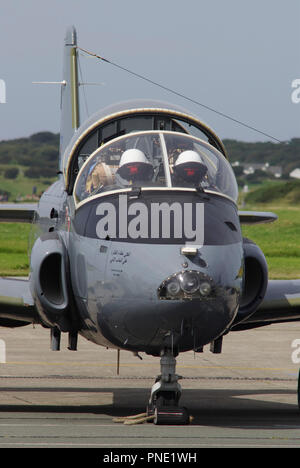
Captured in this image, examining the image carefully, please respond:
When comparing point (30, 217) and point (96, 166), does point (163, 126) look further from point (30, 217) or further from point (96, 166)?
point (30, 217)

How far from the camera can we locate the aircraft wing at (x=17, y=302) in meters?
13.7

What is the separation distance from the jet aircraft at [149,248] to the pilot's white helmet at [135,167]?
14 millimetres

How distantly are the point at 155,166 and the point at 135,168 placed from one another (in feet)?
0.85

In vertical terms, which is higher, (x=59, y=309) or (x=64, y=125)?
(x=64, y=125)

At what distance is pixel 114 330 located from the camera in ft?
36.4

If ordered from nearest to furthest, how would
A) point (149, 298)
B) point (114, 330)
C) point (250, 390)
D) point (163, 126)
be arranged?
point (149, 298), point (114, 330), point (163, 126), point (250, 390)

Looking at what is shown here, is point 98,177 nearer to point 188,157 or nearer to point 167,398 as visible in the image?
point 188,157

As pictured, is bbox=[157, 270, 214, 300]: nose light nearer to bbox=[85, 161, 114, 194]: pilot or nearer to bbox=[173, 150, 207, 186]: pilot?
bbox=[173, 150, 207, 186]: pilot

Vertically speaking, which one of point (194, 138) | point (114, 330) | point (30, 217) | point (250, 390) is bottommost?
point (250, 390)

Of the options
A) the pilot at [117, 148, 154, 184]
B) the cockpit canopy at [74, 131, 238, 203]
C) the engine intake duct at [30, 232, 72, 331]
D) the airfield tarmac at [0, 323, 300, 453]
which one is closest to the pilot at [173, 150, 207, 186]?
the cockpit canopy at [74, 131, 238, 203]
